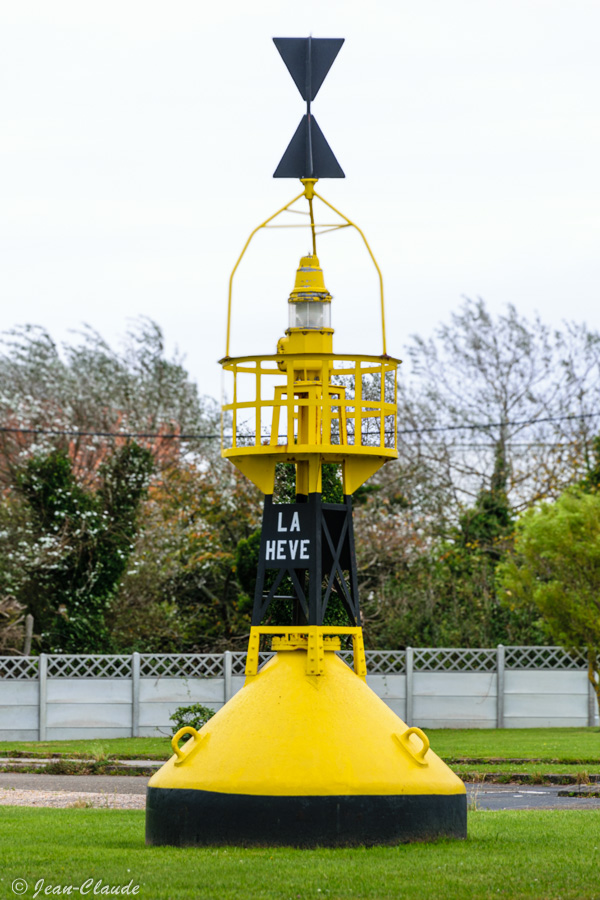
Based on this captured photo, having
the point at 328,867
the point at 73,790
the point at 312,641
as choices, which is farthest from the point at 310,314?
the point at 73,790

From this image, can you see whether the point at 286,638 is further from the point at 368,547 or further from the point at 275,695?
the point at 368,547

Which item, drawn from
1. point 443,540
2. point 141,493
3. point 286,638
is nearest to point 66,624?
point 141,493

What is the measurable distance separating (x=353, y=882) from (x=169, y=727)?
15906mm

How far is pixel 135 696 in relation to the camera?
23422 mm

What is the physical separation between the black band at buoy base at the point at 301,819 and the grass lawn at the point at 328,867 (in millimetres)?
125

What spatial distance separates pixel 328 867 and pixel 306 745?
1.02 metres

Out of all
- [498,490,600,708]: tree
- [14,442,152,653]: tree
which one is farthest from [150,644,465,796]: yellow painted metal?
[14,442,152,653]: tree

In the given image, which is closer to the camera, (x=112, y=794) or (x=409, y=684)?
(x=112, y=794)

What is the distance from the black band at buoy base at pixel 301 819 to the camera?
892 cm

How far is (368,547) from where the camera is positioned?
29781mm

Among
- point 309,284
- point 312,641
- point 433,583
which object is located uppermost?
point 309,284

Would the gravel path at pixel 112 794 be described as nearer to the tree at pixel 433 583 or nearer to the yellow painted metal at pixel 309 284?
the yellow painted metal at pixel 309 284

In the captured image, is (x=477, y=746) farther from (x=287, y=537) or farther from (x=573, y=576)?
(x=287, y=537)

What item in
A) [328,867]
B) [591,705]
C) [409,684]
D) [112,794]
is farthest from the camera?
[591,705]
